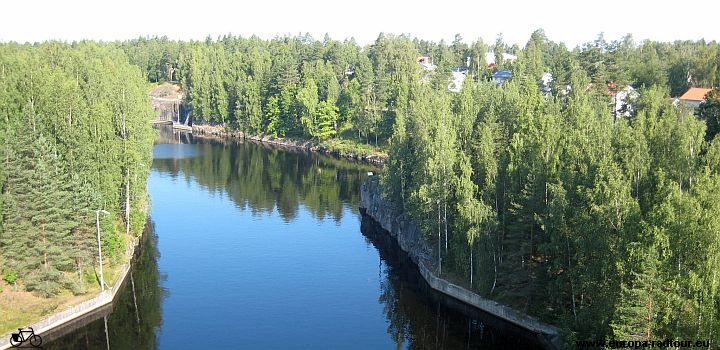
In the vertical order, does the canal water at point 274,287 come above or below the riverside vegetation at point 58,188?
below

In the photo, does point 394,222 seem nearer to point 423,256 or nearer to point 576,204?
point 423,256

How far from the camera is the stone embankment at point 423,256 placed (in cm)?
4616

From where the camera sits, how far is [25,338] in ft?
145

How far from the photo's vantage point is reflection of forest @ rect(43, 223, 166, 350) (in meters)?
45.2

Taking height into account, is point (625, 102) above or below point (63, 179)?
above

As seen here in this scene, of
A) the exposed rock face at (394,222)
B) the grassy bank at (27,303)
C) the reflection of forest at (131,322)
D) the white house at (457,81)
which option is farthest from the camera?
the white house at (457,81)

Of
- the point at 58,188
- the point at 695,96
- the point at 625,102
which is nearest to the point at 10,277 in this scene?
the point at 58,188

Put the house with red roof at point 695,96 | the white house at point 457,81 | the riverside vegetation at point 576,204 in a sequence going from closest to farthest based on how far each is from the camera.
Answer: the riverside vegetation at point 576,204 → the house with red roof at point 695,96 → the white house at point 457,81

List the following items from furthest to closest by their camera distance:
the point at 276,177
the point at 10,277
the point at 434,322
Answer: the point at 276,177
the point at 434,322
the point at 10,277

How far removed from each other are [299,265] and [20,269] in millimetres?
23510

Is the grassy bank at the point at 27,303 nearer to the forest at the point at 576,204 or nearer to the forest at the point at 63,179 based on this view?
the forest at the point at 63,179

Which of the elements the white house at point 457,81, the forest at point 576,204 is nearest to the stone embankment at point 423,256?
the forest at point 576,204

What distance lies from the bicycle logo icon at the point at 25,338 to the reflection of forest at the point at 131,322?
678mm

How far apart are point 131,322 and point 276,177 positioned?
2182 inches
